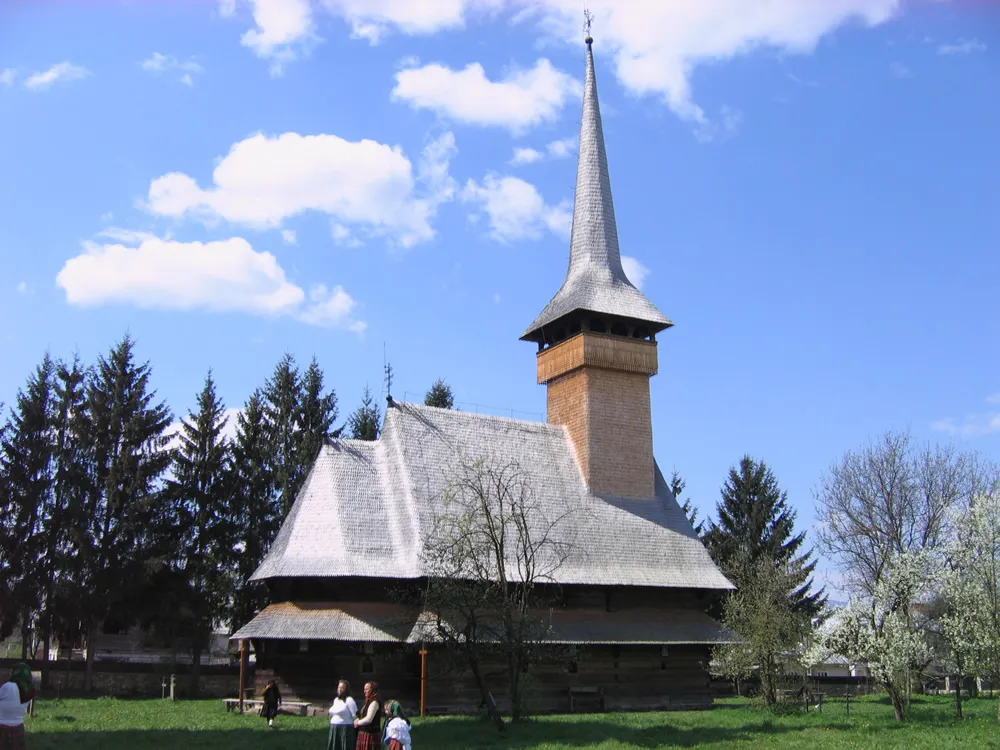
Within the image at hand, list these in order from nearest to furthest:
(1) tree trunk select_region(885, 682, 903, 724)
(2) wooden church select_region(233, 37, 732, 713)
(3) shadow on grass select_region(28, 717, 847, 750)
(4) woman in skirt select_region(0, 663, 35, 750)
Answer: (4) woman in skirt select_region(0, 663, 35, 750)
(3) shadow on grass select_region(28, 717, 847, 750)
(1) tree trunk select_region(885, 682, 903, 724)
(2) wooden church select_region(233, 37, 732, 713)

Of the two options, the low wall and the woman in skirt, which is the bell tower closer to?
the low wall

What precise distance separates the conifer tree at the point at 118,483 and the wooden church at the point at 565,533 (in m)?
10.2

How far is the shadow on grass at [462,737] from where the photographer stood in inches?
702

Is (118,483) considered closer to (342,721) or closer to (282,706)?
(282,706)

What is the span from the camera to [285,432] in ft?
143

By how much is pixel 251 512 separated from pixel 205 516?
207cm

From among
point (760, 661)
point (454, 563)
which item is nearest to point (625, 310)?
point (760, 661)

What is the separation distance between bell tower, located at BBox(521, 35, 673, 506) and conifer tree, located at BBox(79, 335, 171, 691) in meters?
15.9

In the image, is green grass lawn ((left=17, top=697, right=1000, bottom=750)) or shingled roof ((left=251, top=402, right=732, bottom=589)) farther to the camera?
shingled roof ((left=251, top=402, right=732, bottom=589))

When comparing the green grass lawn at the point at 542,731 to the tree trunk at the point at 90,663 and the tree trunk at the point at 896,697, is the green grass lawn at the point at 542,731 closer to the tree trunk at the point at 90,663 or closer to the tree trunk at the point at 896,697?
the tree trunk at the point at 896,697

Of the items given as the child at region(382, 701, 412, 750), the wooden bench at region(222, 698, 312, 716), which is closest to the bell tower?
the wooden bench at region(222, 698, 312, 716)

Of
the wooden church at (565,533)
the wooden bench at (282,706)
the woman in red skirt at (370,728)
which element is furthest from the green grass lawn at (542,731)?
the woman in red skirt at (370,728)

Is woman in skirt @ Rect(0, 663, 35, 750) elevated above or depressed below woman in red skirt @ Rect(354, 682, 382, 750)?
above

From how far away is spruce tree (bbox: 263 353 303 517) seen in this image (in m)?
41.1
